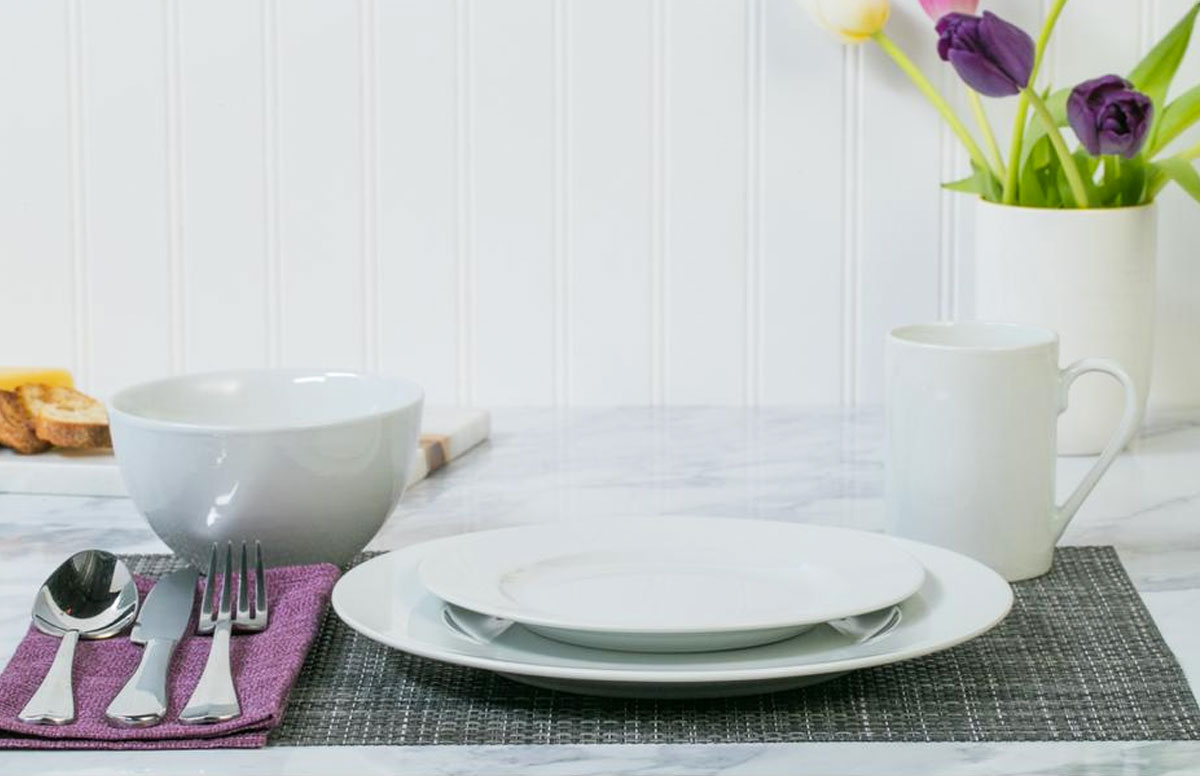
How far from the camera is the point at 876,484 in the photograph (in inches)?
52.5

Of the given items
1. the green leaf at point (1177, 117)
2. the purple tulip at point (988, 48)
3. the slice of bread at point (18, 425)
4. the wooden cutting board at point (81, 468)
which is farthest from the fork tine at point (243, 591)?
the green leaf at point (1177, 117)

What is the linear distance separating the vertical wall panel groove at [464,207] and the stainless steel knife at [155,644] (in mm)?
705

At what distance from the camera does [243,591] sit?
0.94 meters

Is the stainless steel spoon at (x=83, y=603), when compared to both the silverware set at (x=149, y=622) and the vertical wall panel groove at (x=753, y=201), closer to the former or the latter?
the silverware set at (x=149, y=622)

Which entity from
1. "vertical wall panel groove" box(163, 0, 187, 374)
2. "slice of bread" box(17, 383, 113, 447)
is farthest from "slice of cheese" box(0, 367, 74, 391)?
"vertical wall panel groove" box(163, 0, 187, 374)

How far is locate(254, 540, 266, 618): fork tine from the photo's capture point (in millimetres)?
930

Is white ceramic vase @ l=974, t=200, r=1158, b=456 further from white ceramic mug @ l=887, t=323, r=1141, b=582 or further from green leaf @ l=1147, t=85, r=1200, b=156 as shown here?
white ceramic mug @ l=887, t=323, r=1141, b=582

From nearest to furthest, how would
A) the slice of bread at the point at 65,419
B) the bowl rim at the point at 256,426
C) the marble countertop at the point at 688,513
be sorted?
the marble countertop at the point at 688,513 → the bowl rim at the point at 256,426 → the slice of bread at the point at 65,419

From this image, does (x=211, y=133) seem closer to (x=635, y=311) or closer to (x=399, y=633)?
(x=635, y=311)

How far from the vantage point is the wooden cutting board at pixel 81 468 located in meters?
1.30

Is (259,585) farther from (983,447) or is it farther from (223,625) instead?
(983,447)

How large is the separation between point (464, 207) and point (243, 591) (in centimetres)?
76

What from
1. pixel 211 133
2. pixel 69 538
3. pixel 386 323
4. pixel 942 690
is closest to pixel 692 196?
pixel 386 323

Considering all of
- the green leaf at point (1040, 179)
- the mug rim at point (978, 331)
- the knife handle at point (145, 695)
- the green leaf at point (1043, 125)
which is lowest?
the knife handle at point (145, 695)
